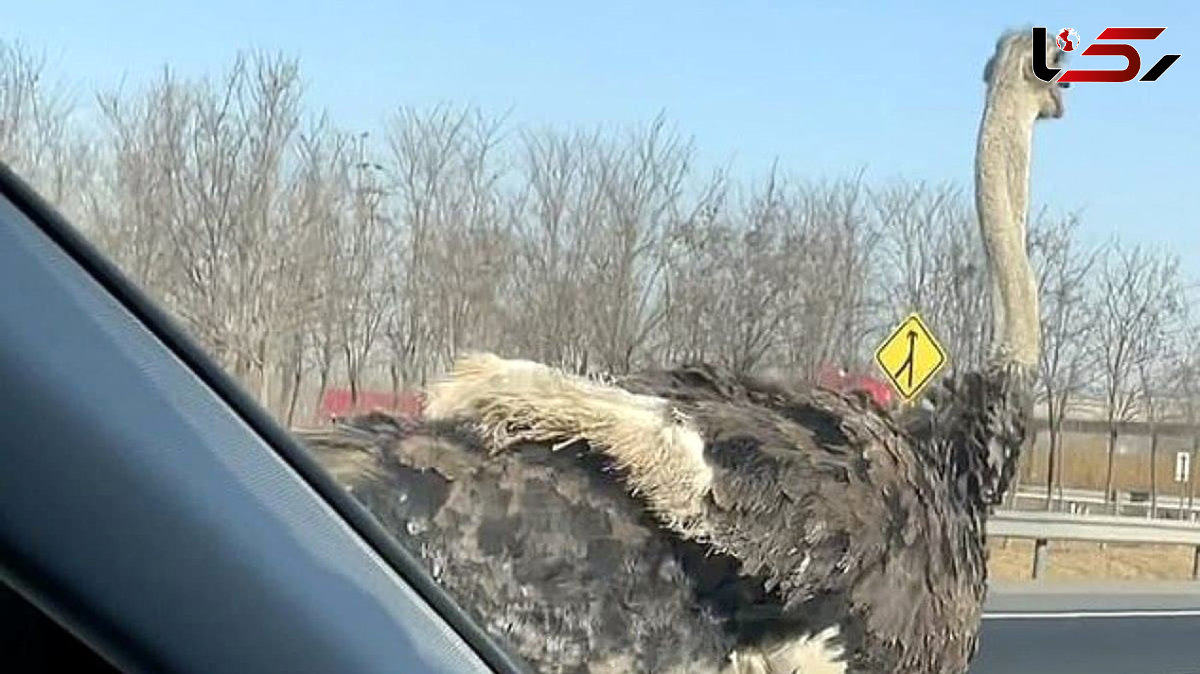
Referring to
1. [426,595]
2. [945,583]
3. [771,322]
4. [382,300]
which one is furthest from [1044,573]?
[426,595]

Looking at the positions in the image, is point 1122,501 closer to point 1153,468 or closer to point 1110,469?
point 1153,468

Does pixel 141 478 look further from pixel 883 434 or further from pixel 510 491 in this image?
pixel 883 434

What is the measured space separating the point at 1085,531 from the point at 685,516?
46.4 ft

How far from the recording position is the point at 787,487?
5.49 metres

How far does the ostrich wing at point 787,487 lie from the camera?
5.16 meters

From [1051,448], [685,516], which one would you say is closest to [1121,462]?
[1051,448]

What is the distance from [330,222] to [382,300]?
24.3 inches

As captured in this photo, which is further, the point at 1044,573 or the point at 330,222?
the point at 1044,573

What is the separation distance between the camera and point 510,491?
506cm

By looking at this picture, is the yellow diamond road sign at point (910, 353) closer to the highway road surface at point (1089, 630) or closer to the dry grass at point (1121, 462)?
the highway road surface at point (1089, 630)

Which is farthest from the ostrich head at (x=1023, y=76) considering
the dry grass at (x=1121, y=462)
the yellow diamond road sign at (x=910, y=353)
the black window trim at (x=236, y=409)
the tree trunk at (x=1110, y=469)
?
the dry grass at (x=1121, y=462)

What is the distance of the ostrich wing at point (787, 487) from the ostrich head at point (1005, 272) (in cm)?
46

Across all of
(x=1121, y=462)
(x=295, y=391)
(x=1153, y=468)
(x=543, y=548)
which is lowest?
(x=543, y=548)

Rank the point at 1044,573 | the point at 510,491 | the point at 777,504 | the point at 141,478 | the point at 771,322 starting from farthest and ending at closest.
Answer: the point at 1044,573 → the point at 771,322 → the point at 777,504 → the point at 510,491 → the point at 141,478
